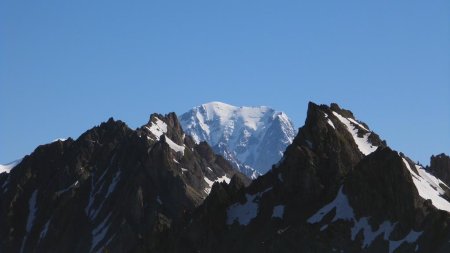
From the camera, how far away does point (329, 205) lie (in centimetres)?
16450

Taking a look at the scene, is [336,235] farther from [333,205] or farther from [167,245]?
[167,245]

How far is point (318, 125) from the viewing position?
185750mm

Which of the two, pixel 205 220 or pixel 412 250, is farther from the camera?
pixel 205 220

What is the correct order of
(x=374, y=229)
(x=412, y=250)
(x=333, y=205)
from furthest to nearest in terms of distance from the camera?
(x=333, y=205) → (x=374, y=229) → (x=412, y=250)

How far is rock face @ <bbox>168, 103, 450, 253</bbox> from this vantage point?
150 meters

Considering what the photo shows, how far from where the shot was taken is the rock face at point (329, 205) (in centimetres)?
15038

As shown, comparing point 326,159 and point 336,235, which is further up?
point 326,159

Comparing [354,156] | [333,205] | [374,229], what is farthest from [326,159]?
[374,229]

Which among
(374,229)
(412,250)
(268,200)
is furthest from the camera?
(268,200)

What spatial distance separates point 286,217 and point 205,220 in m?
19.0

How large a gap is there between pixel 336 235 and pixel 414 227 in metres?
13.7

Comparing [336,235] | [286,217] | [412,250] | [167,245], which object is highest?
[167,245]

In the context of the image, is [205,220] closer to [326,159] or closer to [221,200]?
[221,200]

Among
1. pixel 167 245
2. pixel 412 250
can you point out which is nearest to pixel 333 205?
pixel 412 250
